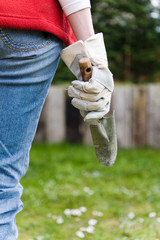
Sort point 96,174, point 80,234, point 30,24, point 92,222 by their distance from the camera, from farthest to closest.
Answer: point 96,174 < point 92,222 < point 80,234 < point 30,24

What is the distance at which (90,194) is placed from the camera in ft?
10.5

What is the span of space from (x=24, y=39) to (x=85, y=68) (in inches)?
8.2

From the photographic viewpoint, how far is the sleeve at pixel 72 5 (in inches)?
44.3

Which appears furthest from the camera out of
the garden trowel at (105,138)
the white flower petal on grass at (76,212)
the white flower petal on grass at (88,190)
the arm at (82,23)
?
the white flower petal on grass at (88,190)

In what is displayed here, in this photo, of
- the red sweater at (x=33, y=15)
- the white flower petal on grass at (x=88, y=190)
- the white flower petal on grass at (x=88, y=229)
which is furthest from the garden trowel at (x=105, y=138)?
the white flower petal on grass at (x=88, y=190)

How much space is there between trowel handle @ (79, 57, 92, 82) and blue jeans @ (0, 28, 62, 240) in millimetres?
87

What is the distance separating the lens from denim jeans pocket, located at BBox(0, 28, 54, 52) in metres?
1.06

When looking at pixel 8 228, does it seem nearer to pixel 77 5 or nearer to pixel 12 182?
pixel 12 182

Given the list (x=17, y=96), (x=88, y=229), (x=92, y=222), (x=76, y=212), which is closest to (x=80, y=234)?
(x=88, y=229)

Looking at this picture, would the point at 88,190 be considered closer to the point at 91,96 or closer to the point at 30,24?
the point at 91,96

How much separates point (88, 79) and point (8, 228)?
1.75ft

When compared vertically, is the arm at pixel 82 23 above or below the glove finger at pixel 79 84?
above

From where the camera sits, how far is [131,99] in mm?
5117

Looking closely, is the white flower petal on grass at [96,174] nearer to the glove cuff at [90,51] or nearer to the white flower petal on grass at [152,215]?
the white flower petal on grass at [152,215]
